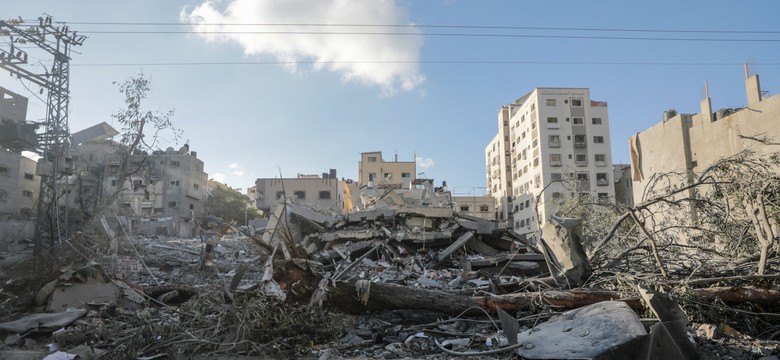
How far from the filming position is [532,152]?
156 feet

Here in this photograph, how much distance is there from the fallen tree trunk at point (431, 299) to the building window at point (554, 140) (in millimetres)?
42269

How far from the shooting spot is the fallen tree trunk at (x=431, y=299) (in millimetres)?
5473

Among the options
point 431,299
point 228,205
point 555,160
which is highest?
point 555,160

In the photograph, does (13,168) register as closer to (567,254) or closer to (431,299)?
(431,299)

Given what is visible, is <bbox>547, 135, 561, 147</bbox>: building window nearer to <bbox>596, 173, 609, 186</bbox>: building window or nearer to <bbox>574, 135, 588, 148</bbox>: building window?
<bbox>574, 135, 588, 148</bbox>: building window

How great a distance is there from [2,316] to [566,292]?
7.47 metres

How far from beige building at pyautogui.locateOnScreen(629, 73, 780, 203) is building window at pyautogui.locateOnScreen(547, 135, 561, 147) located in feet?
53.4

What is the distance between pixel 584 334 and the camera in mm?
4242

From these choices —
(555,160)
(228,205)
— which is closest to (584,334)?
(228,205)

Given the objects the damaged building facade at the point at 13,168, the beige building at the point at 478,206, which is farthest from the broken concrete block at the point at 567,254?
the beige building at the point at 478,206

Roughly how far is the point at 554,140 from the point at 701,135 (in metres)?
21.5

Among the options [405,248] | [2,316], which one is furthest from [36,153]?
[405,248]

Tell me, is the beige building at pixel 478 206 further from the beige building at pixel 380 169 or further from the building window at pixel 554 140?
the building window at pixel 554 140

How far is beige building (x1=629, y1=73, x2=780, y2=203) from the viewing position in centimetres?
2005
